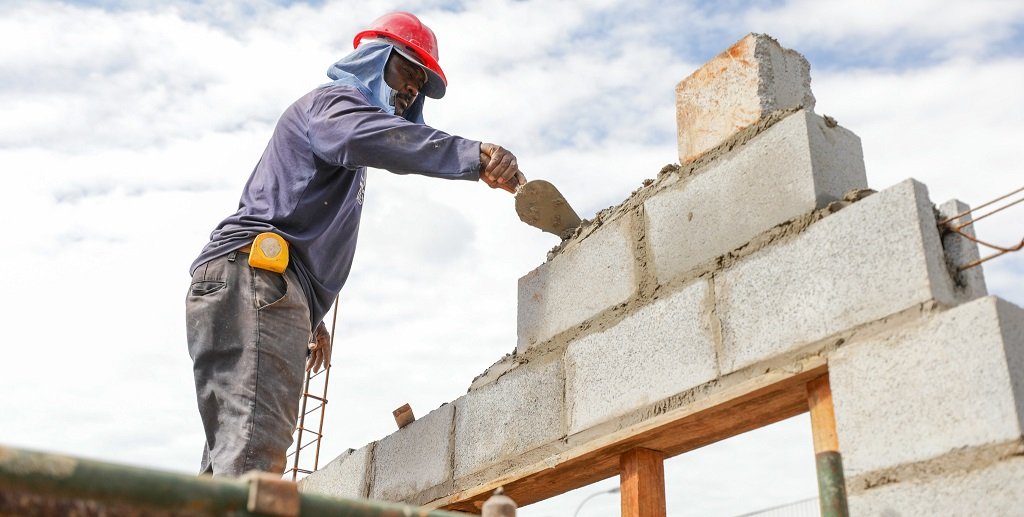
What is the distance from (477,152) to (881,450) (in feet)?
4.76

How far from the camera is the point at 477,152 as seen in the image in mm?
3021

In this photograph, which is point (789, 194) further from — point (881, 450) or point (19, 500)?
point (19, 500)

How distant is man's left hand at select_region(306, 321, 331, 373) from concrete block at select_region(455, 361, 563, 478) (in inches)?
24.2

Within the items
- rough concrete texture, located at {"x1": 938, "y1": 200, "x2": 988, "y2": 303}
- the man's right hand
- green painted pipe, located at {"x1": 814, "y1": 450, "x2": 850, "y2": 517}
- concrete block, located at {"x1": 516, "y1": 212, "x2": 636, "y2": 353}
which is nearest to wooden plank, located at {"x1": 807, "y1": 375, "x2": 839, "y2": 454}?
rough concrete texture, located at {"x1": 938, "y1": 200, "x2": 988, "y2": 303}

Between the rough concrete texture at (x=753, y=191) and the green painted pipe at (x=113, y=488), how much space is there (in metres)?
1.74

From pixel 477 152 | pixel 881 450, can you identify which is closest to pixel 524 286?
pixel 477 152

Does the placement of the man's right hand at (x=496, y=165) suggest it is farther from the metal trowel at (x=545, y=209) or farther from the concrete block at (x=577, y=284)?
the concrete block at (x=577, y=284)

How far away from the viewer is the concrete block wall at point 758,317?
2.03 metres

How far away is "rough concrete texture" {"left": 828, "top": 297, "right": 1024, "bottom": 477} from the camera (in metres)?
1.92

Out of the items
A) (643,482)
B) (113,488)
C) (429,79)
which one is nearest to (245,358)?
(643,482)

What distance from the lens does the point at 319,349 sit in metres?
3.96

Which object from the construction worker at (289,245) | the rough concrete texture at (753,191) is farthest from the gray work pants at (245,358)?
the rough concrete texture at (753,191)

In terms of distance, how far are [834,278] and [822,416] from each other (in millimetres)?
323

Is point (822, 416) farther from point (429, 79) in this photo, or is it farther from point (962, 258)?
point (429, 79)
